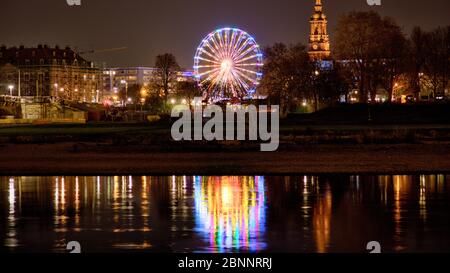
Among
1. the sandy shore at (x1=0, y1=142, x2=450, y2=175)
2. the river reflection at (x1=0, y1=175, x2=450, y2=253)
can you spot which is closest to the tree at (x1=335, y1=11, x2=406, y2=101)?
the sandy shore at (x1=0, y1=142, x2=450, y2=175)

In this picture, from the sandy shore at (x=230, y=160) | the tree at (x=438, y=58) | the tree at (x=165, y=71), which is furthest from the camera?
the tree at (x=165, y=71)

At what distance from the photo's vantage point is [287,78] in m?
128

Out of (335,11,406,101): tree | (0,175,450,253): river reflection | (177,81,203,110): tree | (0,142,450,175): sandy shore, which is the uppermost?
(335,11,406,101): tree

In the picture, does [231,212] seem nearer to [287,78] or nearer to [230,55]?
[230,55]

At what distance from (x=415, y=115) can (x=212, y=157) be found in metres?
47.9

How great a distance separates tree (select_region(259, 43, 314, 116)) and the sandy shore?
6948cm

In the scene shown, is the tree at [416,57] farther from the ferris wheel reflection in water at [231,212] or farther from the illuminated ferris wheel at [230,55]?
the ferris wheel reflection in water at [231,212]

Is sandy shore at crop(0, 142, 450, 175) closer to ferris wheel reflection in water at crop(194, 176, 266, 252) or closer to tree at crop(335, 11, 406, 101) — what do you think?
ferris wheel reflection in water at crop(194, 176, 266, 252)

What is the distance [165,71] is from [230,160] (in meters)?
101

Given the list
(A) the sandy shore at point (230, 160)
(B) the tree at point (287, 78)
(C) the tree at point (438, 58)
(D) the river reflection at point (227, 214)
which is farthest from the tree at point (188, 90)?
(D) the river reflection at point (227, 214)

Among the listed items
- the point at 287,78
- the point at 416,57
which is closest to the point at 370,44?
the point at 416,57

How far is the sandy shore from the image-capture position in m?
40.1

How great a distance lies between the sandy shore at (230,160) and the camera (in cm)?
4009

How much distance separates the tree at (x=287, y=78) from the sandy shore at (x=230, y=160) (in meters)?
69.5
